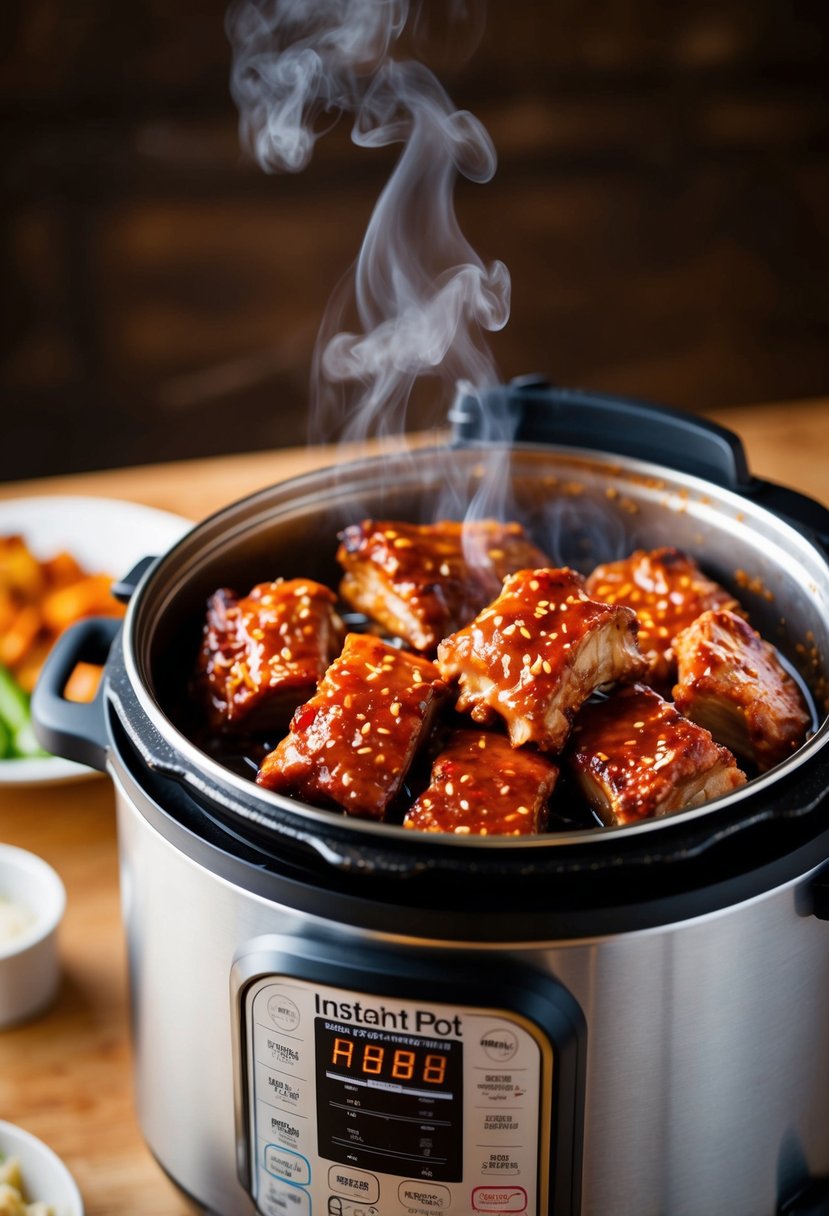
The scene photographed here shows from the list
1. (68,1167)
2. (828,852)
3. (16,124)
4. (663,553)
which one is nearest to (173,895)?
(68,1167)

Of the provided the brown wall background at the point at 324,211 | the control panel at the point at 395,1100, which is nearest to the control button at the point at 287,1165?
the control panel at the point at 395,1100

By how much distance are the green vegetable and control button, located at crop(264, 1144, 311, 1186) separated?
3.38ft

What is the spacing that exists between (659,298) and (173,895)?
13.3 feet

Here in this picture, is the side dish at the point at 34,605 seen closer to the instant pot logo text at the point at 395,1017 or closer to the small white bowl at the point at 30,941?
the small white bowl at the point at 30,941

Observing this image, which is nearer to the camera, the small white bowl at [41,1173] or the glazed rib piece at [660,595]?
the small white bowl at [41,1173]

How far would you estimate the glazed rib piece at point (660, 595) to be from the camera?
1.64 meters

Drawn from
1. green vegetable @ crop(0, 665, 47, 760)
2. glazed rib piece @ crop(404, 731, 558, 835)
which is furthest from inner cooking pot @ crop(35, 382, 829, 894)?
green vegetable @ crop(0, 665, 47, 760)

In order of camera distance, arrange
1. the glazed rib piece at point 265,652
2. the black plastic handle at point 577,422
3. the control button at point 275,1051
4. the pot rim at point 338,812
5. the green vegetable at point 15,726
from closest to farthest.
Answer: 1. the pot rim at point 338,812
2. the control button at point 275,1051
3. the glazed rib piece at point 265,652
4. the black plastic handle at point 577,422
5. the green vegetable at point 15,726

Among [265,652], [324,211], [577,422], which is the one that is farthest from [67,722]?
[324,211]

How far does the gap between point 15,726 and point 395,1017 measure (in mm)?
1308

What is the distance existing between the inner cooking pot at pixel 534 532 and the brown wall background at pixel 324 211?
2744 millimetres

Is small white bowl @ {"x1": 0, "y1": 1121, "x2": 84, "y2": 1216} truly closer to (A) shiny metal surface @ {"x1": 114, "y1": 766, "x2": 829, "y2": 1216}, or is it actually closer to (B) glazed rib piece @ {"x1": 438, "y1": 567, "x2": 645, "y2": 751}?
(A) shiny metal surface @ {"x1": 114, "y1": 766, "x2": 829, "y2": 1216}

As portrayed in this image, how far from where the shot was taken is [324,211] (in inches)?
173

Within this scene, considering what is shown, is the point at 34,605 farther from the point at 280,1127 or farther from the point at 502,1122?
the point at 502,1122
